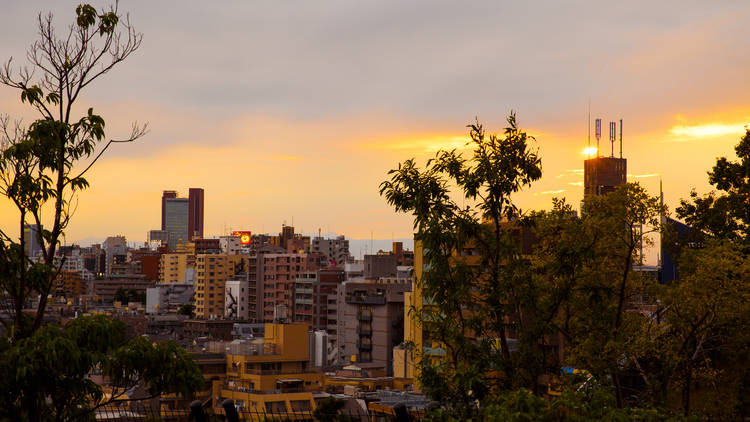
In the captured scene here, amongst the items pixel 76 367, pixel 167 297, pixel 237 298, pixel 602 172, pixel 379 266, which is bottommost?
pixel 167 297

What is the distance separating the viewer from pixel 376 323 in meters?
92.4

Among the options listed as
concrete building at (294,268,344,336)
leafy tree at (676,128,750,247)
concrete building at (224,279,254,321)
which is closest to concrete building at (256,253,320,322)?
concrete building at (224,279,254,321)

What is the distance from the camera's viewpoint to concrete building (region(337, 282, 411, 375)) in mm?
91250

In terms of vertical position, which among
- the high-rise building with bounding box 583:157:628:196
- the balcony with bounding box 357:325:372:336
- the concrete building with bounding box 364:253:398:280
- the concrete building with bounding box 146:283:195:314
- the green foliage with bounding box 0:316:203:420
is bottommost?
the concrete building with bounding box 146:283:195:314

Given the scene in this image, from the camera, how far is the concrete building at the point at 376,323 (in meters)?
91.2

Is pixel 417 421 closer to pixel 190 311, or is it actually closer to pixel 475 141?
pixel 475 141

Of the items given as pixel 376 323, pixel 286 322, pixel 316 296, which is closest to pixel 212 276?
pixel 316 296

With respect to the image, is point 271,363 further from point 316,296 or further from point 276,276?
point 276,276

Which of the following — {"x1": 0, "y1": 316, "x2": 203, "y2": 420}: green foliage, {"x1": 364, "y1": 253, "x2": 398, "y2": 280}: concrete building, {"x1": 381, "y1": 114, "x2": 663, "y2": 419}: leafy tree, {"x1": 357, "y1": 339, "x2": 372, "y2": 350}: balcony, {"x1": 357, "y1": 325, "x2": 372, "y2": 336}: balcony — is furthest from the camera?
{"x1": 364, "y1": 253, "x2": 398, "y2": 280}: concrete building

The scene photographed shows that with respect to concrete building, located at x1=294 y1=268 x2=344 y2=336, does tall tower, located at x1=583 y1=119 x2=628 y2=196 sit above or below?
above

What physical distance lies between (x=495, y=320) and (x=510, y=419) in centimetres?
357

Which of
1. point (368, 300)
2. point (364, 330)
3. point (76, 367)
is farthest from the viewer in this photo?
point (364, 330)

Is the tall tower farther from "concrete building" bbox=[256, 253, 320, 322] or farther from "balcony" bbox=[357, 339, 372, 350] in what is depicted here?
"concrete building" bbox=[256, 253, 320, 322]

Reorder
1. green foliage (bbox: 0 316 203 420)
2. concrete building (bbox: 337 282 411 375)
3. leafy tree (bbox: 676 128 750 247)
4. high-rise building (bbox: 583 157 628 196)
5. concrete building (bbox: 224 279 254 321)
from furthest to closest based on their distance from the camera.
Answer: concrete building (bbox: 224 279 254 321) → high-rise building (bbox: 583 157 628 196) → concrete building (bbox: 337 282 411 375) → leafy tree (bbox: 676 128 750 247) → green foliage (bbox: 0 316 203 420)
